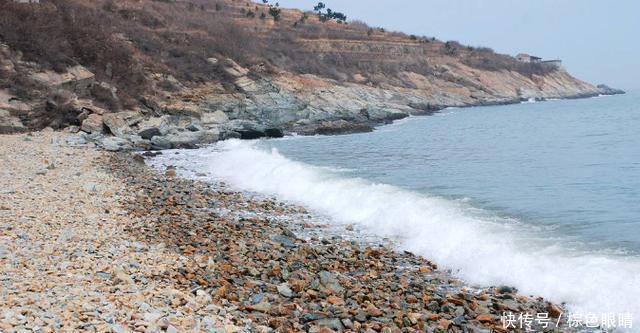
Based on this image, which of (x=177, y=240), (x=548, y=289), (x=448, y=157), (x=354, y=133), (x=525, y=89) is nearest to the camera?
(x=548, y=289)

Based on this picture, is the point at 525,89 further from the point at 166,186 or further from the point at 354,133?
the point at 166,186

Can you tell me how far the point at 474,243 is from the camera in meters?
10.2

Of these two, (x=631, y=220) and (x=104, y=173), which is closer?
(x=631, y=220)

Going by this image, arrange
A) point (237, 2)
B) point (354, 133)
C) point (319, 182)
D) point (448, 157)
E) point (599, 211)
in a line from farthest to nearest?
point (237, 2) < point (354, 133) < point (448, 157) < point (319, 182) < point (599, 211)

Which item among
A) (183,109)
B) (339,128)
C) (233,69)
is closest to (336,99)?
(339,128)

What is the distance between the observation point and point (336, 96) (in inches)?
2037

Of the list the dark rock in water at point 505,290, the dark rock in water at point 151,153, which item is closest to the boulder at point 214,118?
the dark rock in water at point 151,153

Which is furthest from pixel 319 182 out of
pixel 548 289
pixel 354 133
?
pixel 354 133

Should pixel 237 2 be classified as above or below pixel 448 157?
above

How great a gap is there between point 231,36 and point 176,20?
18.1ft

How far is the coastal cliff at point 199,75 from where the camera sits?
29.2 metres

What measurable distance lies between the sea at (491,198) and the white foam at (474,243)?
22mm

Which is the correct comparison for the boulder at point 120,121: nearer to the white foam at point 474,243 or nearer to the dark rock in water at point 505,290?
the white foam at point 474,243

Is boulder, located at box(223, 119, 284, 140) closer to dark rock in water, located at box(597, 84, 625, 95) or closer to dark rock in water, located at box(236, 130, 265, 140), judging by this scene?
dark rock in water, located at box(236, 130, 265, 140)
